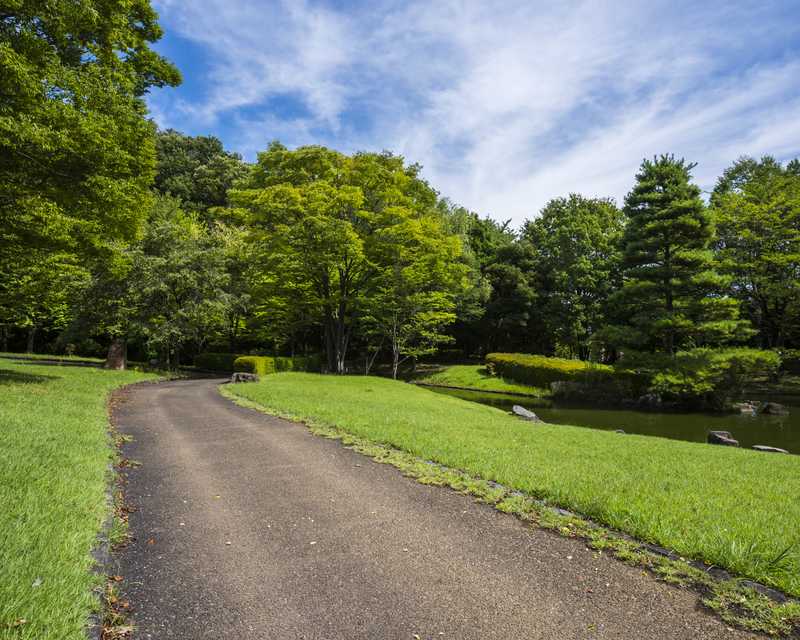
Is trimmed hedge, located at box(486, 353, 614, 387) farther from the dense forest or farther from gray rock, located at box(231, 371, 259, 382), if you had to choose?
gray rock, located at box(231, 371, 259, 382)

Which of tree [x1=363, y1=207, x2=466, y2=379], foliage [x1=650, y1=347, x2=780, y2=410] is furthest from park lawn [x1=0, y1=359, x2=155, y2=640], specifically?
foliage [x1=650, y1=347, x2=780, y2=410]

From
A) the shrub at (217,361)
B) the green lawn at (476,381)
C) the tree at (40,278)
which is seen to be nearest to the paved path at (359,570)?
the tree at (40,278)

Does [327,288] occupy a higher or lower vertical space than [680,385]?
higher

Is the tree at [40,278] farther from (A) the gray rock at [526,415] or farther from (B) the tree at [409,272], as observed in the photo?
(A) the gray rock at [526,415]

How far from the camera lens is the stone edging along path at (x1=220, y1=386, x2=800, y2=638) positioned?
11.0 feet

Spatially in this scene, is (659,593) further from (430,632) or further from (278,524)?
(278,524)

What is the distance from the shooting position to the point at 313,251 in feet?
84.1

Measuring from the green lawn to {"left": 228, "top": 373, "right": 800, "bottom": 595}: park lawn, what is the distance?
1880cm

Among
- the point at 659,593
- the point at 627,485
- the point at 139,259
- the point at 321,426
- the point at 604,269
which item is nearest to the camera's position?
the point at 659,593

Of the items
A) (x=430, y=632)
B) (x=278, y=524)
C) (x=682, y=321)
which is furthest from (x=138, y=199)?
(x=682, y=321)

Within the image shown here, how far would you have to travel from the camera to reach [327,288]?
28422 mm

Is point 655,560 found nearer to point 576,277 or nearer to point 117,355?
point 117,355

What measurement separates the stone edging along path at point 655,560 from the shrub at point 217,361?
29.3m

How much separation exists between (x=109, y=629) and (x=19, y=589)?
0.64m
